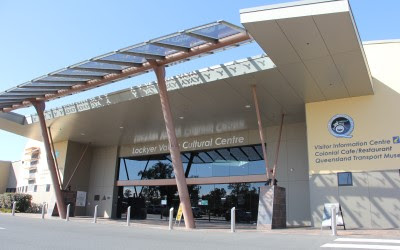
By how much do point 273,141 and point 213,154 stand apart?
13.8ft

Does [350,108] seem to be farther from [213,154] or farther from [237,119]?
[213,154]

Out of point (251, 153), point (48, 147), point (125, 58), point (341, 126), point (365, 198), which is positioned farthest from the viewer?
point (48, 147)

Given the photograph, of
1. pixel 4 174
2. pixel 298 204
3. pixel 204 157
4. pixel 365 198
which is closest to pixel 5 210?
pixel 4 174

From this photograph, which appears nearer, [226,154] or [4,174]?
[226,154]

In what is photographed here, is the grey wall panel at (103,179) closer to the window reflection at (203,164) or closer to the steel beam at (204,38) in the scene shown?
the window reflection at (203,164)

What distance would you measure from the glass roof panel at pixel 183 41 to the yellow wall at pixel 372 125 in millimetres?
6502

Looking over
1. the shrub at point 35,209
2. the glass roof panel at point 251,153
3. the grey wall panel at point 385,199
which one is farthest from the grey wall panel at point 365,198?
the shrub at point 35,209

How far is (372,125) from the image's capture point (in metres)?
15.6

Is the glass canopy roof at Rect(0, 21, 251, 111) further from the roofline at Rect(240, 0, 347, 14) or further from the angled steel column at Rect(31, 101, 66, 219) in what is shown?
the roofline at Rect(240, 0, 347, 14)

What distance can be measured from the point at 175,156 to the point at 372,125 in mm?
8116

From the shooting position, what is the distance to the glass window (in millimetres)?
15633

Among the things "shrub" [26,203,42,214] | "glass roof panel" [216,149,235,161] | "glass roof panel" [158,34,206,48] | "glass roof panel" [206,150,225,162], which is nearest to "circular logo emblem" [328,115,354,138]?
"glass roof panel" [158,34,206,48]

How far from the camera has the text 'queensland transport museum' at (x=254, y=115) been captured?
1295cm

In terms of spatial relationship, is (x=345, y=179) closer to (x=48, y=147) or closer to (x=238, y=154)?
(x=238, y=154)
